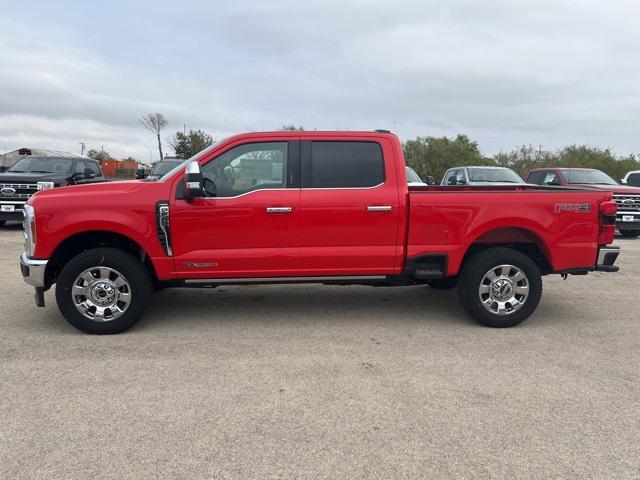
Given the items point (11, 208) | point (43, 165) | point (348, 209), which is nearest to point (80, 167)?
point (43, 165)

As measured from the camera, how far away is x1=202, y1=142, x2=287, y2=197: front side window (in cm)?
484

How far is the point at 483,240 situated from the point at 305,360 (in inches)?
93.1

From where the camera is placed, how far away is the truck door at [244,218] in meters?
4.74

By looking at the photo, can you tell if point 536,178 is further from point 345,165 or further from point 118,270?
point 118,270

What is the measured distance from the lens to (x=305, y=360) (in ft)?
13.7

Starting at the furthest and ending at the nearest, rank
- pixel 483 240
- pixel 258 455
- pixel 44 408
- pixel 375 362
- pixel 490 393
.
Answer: pixel 483 240
pixel 375 362
pixel 490 393
pixel 44 408
pixel 258 455

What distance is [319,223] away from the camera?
16.0ft

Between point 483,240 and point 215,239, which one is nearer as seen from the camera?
point 215,239

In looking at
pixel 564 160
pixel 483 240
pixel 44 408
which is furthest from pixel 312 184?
pixel 564 160

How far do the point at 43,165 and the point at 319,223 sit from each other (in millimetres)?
11357

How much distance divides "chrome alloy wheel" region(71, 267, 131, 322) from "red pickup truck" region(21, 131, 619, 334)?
1 cm

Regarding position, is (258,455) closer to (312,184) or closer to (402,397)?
(402,397)

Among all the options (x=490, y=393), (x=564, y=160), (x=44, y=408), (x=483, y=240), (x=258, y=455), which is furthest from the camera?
(x=564, y=160)

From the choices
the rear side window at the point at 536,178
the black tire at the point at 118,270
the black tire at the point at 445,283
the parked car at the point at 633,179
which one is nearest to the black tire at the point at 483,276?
the black tire at the point at 445,283
